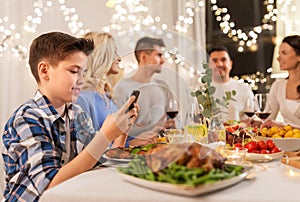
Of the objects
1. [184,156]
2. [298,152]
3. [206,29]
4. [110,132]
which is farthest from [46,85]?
[206,29]

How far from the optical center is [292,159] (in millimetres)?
1363

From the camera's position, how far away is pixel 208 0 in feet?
14.1

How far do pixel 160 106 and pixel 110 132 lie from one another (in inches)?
18.8

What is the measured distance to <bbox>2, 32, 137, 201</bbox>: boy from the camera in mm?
1205

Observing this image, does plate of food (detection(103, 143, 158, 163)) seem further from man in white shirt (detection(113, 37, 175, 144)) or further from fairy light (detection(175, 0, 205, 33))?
fairy light (detection(175, 0, 205, 33))

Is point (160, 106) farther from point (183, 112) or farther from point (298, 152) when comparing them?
point (298, 152)

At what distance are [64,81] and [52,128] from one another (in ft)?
0.61

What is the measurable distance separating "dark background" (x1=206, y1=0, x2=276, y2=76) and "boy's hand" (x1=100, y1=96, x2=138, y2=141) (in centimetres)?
321

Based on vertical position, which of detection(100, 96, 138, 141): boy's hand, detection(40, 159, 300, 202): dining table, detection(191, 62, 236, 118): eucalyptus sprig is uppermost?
detection(191, 62, 236, 118): eucalyptus sprig

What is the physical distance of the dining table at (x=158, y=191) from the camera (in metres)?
0.90

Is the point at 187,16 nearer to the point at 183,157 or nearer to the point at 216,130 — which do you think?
the point at 216,130

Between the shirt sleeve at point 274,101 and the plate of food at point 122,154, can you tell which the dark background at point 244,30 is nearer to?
the shirt sleeve at point 274,101

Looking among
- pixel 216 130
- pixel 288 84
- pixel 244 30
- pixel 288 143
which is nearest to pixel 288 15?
pixel 244 30

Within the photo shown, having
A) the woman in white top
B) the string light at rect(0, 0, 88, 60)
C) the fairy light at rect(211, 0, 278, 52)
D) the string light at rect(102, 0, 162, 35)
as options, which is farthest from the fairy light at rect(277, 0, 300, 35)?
the string light at rect(0, 0, 88, 60)
